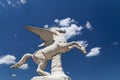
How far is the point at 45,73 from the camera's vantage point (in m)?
12.3

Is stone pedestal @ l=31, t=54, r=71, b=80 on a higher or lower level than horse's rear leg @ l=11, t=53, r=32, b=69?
lower

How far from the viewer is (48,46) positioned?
12.9m

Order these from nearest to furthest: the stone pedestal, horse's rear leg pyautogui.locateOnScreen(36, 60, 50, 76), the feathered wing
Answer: the stone pedestal
horse's rear leg pyautogui.locateOnScreen(36, 60, 50, 76)
the feathered wing

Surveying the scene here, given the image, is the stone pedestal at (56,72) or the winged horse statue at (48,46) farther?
the winged horse statue at (48,46)

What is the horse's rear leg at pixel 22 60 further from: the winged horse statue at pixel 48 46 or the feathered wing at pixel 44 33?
the feathered wing at pixel 44 33

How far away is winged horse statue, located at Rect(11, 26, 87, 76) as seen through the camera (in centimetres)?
1241

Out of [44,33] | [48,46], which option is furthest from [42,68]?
[44,33]

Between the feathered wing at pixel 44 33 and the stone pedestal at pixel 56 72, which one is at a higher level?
the feathered wing at pixel 44 33

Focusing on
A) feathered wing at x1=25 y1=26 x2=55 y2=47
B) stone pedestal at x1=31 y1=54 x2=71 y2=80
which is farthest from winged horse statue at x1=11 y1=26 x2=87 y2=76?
stone pedestal at x1=31 y1=54 x2=71 y2=80

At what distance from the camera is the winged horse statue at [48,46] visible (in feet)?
40.7

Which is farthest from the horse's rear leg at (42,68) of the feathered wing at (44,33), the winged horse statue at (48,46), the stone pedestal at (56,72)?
the feathered wing at (44,33)

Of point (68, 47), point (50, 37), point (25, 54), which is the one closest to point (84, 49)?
point (68, 47)

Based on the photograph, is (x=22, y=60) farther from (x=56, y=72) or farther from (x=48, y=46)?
(x=56, y=72)

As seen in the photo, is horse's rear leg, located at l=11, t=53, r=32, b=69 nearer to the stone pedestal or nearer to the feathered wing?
the feathered wing
